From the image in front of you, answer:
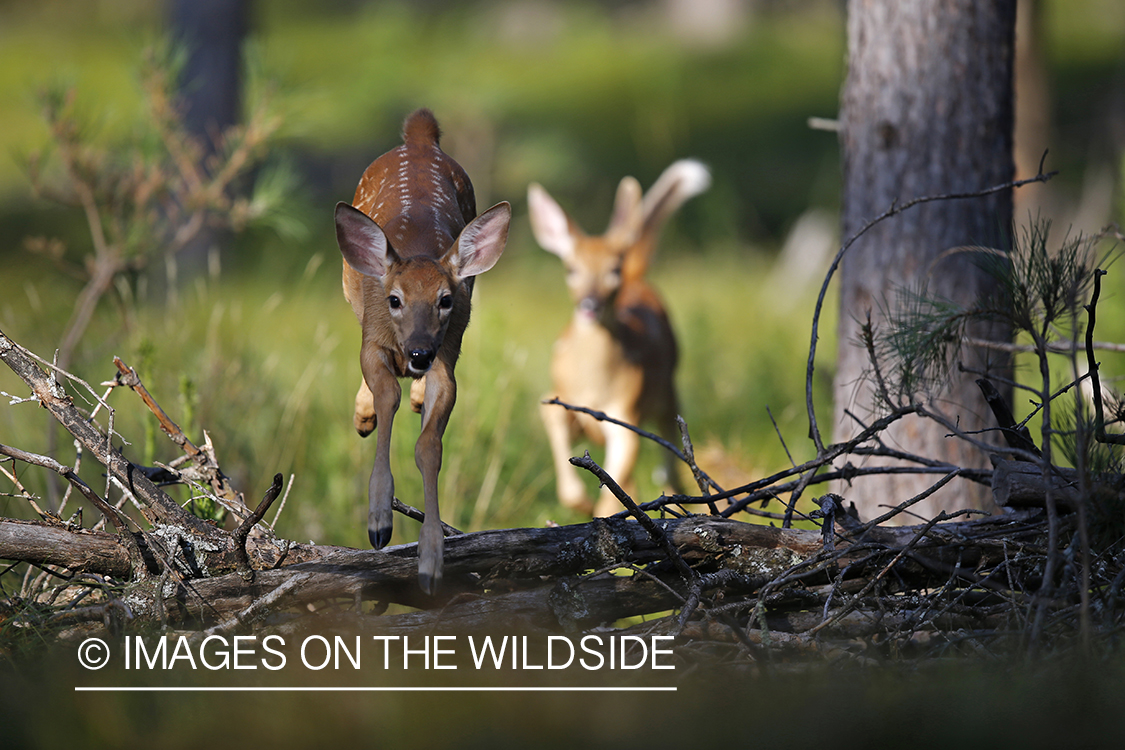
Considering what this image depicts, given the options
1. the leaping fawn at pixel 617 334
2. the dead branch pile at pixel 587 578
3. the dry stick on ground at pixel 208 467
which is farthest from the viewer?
the leaping fawn at pixel 617 334

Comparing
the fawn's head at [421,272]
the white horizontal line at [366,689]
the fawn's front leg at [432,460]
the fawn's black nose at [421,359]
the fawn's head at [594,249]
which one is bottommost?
the white horizontal line at [366,689]

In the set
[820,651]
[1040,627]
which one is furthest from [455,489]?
[1040,627]

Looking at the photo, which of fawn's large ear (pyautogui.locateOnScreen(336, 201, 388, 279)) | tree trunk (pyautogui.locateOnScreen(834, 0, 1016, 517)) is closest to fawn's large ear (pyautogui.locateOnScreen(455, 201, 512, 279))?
fawn's large ear (pyautogui.locateOnScreen(336, 201, 388, 279))

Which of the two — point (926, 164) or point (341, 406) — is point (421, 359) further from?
point (341, 406)

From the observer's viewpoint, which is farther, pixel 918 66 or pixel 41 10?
pixel 41 10

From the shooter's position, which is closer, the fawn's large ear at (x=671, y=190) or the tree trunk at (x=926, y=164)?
the tree trunk at (x=926, y=164)

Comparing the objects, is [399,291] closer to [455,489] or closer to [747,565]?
[747,565]

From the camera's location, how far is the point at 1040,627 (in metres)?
2.46

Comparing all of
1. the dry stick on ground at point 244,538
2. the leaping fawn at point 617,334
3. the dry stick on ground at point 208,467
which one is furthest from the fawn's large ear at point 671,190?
the dry stick on ground at point 244,538

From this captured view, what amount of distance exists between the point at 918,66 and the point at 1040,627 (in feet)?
7.99

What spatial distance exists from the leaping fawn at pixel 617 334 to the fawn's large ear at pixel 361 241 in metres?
4.26

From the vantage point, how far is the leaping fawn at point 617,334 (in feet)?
21.0

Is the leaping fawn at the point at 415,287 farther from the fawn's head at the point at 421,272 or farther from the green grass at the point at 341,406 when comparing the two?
the green grass at the point at 341,406

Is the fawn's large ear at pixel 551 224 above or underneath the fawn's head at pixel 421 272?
above
